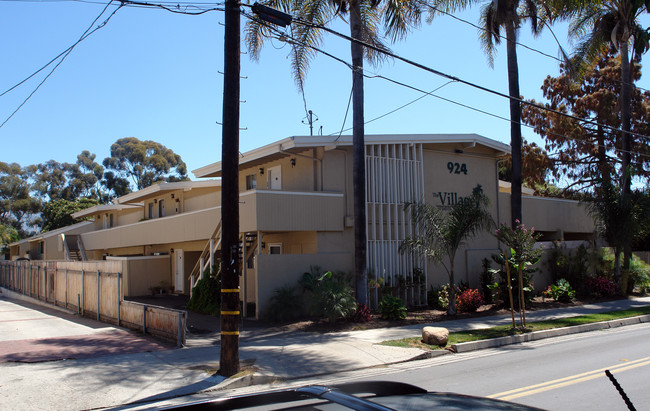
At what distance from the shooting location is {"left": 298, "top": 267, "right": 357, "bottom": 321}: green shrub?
15372mm

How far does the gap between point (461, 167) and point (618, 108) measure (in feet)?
62.8

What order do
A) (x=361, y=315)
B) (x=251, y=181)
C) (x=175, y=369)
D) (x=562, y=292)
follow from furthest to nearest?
(x=251, y=181), (x=562, y=292), (x=361, y=315), (x=175, y=369)

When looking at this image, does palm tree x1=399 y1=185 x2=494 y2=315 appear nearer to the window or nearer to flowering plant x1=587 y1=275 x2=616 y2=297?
flowering plant x1=587 y1=275 x2=616 y2=297

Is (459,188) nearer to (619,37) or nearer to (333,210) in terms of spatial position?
(333,210)

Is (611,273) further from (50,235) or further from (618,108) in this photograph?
(50,235)

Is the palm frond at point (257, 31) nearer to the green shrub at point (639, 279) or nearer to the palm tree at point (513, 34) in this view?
the palm tree at point (513, 34)

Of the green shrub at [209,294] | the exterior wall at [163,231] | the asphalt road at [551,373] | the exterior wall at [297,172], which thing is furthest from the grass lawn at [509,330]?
the exterior wall at [163,231]

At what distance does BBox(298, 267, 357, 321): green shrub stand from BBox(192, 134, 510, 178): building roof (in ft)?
14.5

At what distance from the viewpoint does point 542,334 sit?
1409 centimetres

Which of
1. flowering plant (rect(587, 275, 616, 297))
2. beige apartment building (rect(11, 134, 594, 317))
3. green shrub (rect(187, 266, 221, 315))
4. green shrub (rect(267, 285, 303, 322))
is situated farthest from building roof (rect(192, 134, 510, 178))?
flowering plant (rect(587, 275, 616, 297))

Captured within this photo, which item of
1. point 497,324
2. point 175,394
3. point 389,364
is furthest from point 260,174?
point 175,394

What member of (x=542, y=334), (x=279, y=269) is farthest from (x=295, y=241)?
(x=542, y=334)

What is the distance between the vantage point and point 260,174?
76.5ft

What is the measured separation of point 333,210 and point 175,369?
31.2 ft
